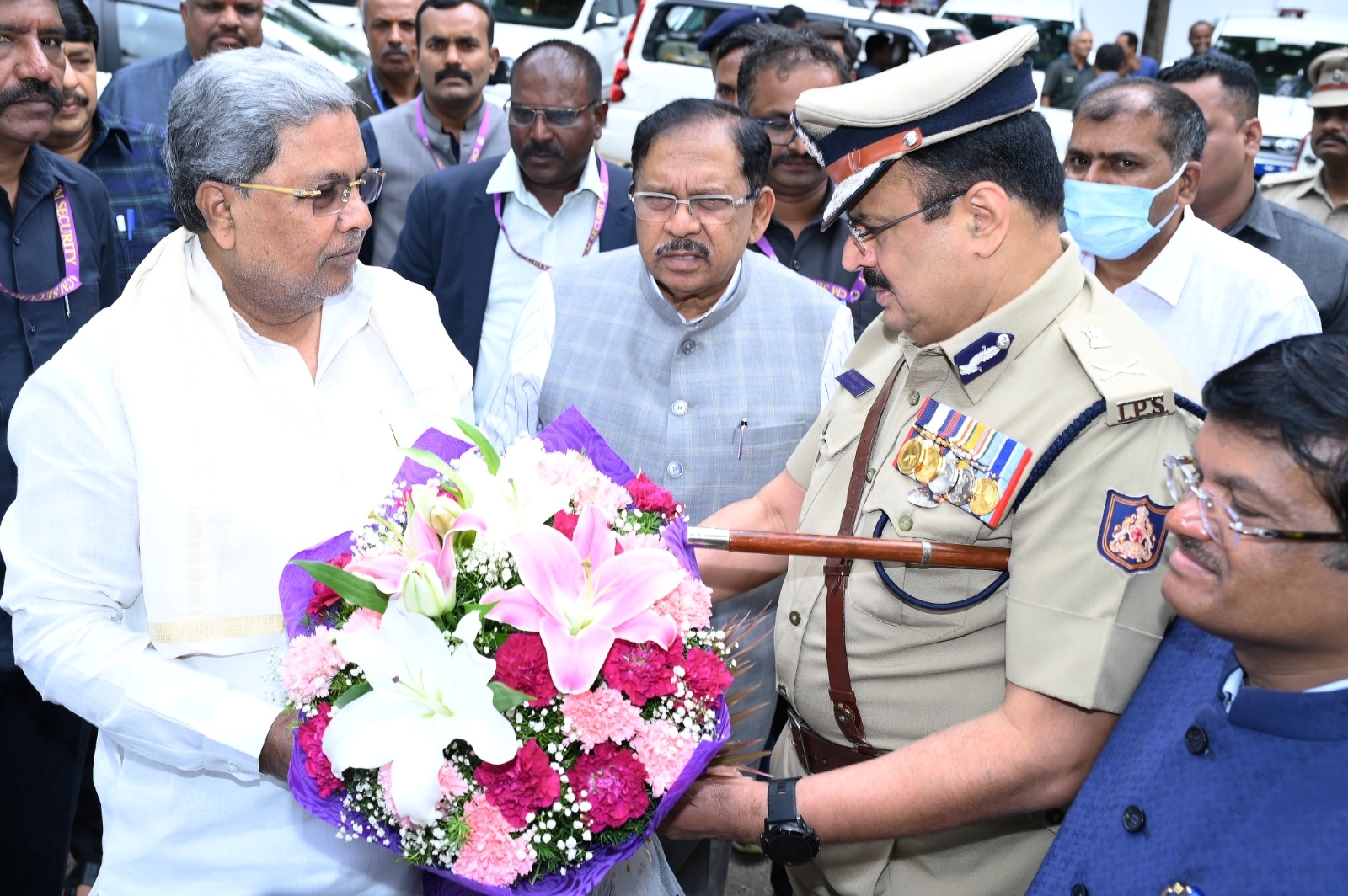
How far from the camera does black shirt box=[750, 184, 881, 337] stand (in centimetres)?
425

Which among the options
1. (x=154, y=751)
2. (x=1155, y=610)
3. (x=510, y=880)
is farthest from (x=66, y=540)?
(x=1155, y=610)

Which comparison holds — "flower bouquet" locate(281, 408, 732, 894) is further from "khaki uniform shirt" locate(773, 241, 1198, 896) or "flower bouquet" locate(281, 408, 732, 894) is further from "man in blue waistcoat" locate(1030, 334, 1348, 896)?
"man in blue waistcoat" locate(1030, 334, 1348, 896)

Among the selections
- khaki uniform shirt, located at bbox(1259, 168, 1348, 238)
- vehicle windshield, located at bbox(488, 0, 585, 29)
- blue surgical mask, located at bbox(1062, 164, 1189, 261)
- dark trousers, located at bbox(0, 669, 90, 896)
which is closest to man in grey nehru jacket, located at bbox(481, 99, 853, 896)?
blue surgical mask, located at bbox(1062, 164, 1189, 261)

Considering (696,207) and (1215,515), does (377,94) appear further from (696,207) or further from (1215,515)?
(1215,515)

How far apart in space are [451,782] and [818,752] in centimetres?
95

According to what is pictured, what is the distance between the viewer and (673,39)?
39.1 feet

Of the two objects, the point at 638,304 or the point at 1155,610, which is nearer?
the point at 1155,610

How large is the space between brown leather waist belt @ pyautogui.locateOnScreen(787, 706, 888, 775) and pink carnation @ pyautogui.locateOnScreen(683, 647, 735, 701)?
0.52 metres

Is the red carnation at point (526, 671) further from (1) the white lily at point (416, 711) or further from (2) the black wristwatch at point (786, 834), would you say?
(2) the black wristwatch at point (786, 834)

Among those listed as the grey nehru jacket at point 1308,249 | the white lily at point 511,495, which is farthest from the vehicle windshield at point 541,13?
the white lily at point 511,495

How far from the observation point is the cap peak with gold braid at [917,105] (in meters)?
2.09

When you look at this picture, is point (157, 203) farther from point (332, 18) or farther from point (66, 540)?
point (332, 18)

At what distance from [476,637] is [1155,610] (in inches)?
41.9

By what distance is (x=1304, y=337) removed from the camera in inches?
64.1
